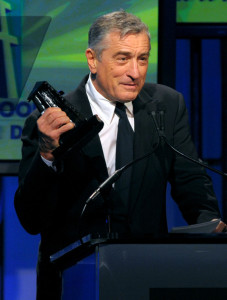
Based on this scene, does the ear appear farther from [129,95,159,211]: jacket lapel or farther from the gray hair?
[129,95,159,211]: jacket lapel

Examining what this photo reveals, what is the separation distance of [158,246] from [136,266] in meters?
0.07

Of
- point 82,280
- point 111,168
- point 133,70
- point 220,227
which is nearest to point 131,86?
point 133,70

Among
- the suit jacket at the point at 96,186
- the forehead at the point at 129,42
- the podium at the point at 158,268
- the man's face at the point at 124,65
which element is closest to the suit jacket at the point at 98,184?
the suit jacket at the point at 96,186

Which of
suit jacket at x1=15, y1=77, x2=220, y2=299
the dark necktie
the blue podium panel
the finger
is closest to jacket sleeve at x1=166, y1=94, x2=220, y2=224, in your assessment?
suit jacket at x1=15, y1=77, x2=220, y2=299

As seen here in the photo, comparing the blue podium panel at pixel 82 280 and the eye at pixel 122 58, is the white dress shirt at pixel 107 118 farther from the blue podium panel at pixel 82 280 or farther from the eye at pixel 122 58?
the blue podium panel at pixel 82 280

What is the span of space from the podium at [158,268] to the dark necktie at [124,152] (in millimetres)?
748

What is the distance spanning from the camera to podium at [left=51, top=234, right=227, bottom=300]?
1.54 metres

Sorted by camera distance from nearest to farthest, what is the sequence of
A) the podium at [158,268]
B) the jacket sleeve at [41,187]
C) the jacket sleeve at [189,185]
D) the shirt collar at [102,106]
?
the podium at [158,268], the jacket sleeve at [41,187], the jacket sleeve at [189,185], the shirt collar at [102,106]

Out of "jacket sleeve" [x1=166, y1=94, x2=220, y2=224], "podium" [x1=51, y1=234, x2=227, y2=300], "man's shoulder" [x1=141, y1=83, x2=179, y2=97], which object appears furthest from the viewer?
"man's shoulder" [x1=141, y1=83, x2=179, y2=97]

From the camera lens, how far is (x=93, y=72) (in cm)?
256

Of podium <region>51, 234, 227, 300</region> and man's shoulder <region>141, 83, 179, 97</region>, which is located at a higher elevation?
man's shoulder <region>141, 83, 179, 97</region>

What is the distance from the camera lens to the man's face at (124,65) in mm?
2414

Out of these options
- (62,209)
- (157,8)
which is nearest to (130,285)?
(62,209)

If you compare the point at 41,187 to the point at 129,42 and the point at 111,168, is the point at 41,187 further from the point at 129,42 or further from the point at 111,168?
the point at 129,42
